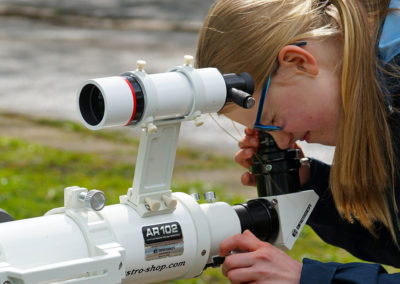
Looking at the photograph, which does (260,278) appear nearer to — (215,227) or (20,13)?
(215,227)

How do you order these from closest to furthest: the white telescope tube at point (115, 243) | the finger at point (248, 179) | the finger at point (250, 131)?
the white telescope tube at point (115, 243) → the finger at point (250, 131) → the finger at point (248, 179)

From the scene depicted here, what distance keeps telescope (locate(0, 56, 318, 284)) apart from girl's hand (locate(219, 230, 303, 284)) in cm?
5

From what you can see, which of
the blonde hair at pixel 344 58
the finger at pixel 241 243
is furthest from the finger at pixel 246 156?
the finger at pixel 241 243

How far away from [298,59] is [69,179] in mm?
3180

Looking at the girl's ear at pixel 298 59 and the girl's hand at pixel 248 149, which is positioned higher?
the girl's ear at pixel 298 59

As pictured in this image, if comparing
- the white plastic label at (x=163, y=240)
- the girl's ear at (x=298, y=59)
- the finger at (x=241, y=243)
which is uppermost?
the girl's ear at (x=298, y=59)

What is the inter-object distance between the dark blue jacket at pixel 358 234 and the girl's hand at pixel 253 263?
0.07 metres

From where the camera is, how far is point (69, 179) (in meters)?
→ 5.13

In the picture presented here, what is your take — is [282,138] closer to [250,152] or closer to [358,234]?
[250,152]

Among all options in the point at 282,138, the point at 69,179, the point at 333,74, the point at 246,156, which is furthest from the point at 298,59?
the point at 69,179

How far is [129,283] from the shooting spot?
1960 millimetres

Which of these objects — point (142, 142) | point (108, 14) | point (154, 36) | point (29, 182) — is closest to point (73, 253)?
point (142, 142)

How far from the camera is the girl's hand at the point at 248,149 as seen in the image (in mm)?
2488

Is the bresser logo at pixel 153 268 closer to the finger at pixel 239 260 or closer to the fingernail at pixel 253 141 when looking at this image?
the finger at pixel 239 260
